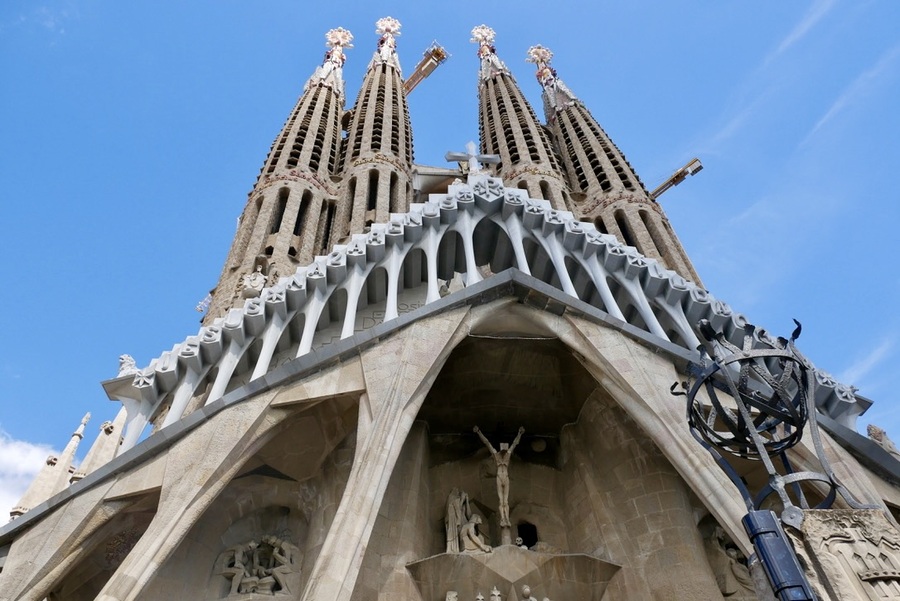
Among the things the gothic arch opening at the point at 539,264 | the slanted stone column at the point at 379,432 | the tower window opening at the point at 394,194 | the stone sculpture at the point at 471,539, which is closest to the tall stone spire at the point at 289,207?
the tower window opening at the point at 394,194

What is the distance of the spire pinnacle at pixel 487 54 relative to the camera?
29812 mm

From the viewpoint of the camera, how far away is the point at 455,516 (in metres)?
9.53

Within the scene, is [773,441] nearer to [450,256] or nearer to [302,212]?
[450,256]

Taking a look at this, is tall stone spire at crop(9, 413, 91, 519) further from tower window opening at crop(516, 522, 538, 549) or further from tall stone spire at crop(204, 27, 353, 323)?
tower window opening at crop(516, 522, 538, 549)

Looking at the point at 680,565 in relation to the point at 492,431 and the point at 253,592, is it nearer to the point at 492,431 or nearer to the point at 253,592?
the point at 492,431

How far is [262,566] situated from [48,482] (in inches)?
277

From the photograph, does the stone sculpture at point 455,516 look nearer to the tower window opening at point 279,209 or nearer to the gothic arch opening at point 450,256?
the gothic arch opening at point 450,256

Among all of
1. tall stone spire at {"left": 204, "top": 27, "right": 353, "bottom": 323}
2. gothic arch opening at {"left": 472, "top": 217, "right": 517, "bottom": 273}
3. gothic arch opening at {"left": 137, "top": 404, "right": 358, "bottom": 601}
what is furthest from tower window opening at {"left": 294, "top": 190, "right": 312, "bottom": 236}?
gothic arch opening at {"left": 137, "top": 404, "right": 358, "bottom": 601}

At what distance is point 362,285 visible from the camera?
1038cm

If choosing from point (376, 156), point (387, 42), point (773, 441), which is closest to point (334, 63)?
point (387, 42)

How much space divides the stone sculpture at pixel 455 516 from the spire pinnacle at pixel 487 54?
2256cm

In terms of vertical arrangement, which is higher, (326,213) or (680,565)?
(326,213)

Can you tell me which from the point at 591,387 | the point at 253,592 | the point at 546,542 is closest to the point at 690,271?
the point at 591,387

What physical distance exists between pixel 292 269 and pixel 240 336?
5.89 m
